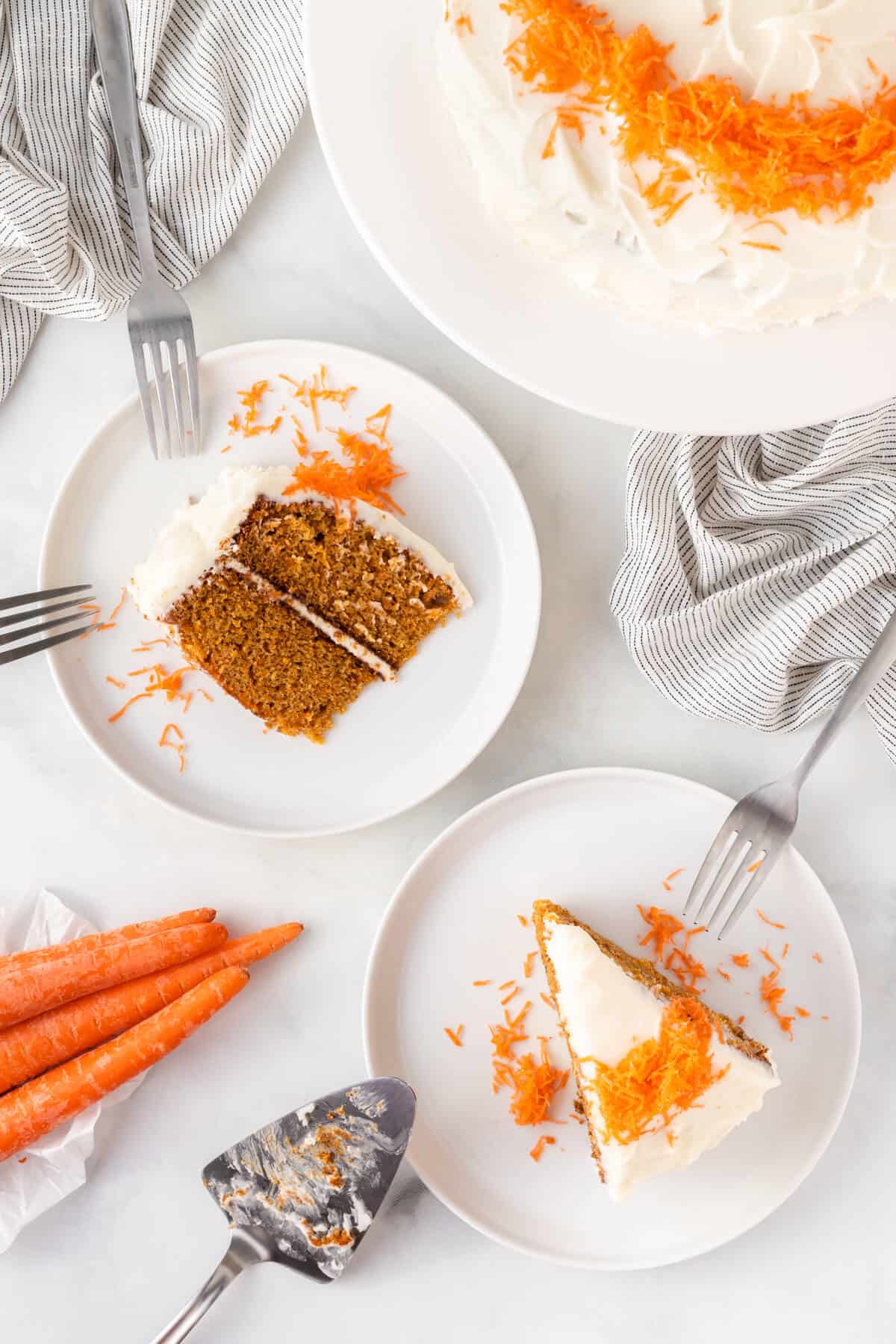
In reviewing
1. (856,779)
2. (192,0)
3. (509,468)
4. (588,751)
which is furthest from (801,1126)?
(192,0)

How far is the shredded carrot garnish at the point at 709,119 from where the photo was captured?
1362mm

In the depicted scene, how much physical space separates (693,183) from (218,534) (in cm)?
123

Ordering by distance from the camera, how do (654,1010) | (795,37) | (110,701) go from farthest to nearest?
(110,701)
(654,1010)
(795,37)

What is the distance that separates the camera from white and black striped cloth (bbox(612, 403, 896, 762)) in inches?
89.0

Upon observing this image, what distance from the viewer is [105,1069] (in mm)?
2375

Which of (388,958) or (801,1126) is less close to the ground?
(388,958)

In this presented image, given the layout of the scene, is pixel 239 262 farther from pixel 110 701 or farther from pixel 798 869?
pixel 798 869

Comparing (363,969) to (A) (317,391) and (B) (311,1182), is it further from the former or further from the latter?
(A) (317,391)

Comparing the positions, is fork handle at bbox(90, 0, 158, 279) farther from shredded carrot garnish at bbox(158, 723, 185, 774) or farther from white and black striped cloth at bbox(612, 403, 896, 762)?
white and black striped cloth at bbox(612, 403, 896, 762)

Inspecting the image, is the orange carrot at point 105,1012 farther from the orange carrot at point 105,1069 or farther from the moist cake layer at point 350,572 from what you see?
the moist cake layer at point 350,572

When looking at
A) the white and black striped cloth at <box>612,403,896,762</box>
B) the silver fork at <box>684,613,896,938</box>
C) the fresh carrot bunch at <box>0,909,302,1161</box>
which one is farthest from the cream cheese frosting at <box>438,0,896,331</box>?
the fresh carrot bunch at <box>0,909,302,1161</box>

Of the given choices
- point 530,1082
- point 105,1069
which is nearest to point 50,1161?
point 105,1069

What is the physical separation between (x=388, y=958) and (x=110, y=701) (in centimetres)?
81

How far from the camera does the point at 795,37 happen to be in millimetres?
1358
